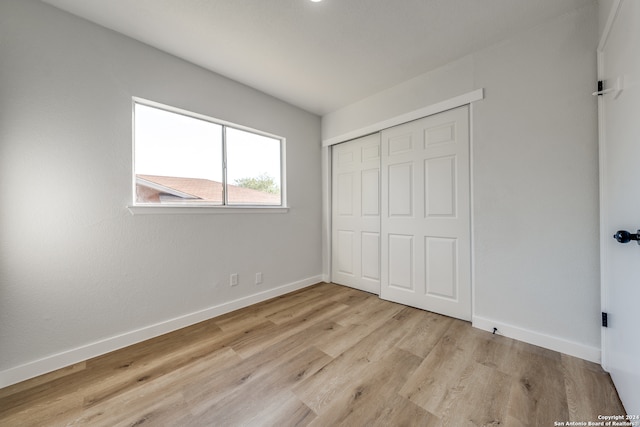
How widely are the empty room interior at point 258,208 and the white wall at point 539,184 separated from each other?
1 cm

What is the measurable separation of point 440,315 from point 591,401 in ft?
3.60

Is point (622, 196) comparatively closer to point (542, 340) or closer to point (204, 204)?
point (542, 340)

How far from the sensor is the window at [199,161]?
2053 millimetres

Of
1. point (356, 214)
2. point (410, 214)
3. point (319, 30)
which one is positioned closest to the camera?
point (319, 30)

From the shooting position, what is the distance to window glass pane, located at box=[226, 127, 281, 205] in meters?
2.63

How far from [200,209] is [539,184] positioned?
9.64 ft

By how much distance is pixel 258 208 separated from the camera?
2.73 meters

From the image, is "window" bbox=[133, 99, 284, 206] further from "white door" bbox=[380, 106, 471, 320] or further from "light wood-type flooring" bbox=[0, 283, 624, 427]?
"white door" bbox=[380, 106, 471, 320]

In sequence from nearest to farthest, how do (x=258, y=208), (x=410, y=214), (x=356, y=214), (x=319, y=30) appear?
(x=319, y=30), (x=410, y=214), (x=258, y=208), (x=356, y=214)

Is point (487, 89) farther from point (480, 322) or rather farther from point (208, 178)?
point (208, 178)

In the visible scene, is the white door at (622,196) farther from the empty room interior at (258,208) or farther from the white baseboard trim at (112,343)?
the white baseboard trim at (112,343)

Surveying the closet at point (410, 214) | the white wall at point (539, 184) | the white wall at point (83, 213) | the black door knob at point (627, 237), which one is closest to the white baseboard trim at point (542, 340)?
the white wall at point (539, 184)

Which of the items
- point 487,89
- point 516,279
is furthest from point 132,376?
point 487,89

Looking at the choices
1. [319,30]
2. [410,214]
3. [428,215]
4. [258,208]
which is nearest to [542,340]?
[428,215]
